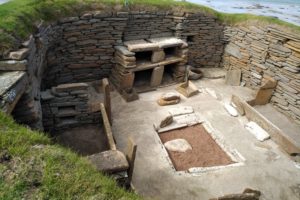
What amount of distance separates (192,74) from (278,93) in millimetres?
2955

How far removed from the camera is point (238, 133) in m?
7.97

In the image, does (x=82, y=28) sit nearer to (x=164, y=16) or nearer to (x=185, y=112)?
(x=164, y=16)

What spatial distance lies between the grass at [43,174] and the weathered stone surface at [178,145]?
4071mm

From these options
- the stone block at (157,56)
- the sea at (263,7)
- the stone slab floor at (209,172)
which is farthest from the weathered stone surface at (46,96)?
the sea at (263,7)

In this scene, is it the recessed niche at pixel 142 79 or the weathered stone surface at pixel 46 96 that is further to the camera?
the recessed niche at pixel 142 79

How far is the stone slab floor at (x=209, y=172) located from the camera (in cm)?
609

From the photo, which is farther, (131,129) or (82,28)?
(82,28)

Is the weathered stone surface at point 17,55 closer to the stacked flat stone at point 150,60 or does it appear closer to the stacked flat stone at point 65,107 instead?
the stacked flat stone at point 65,107

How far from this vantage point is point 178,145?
7305mm

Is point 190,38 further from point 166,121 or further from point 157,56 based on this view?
point 166,121

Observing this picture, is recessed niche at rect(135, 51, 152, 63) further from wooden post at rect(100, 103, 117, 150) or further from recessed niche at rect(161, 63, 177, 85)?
wooden post at rect(100, 103, 117, 150)

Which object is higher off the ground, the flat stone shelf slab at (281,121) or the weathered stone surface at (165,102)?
the weathered stone surface at (165,102)

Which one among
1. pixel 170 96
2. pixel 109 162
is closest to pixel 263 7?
pixel 170 96

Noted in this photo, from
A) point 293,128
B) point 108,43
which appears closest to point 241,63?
point 293,128
